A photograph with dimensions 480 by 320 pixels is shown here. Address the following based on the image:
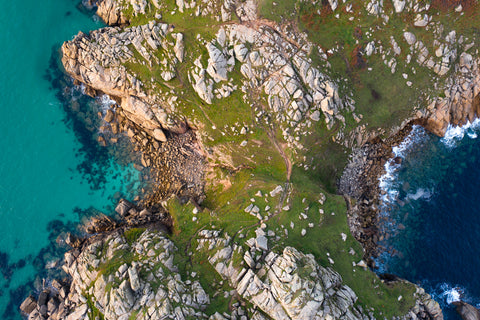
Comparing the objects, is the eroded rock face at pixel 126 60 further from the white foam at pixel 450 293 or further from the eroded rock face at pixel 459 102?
the white foam at pixel 450 293

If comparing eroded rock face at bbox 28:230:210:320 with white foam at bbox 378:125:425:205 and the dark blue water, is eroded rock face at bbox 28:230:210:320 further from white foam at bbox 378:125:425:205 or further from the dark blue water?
white foam at bbox 378:125:425:205

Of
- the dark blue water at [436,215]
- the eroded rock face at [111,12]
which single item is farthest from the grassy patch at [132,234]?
the dark blue water at [436,215]

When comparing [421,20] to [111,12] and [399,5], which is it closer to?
[399,5]

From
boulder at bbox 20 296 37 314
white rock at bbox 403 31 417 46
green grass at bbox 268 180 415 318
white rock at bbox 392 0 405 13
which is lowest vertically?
boulder at bbox 20 296 37 314

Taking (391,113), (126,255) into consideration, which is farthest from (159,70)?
(391,113)

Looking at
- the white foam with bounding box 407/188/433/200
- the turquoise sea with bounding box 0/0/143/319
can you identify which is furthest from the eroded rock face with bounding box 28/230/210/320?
the white foam with bounding box 407/188/433/200

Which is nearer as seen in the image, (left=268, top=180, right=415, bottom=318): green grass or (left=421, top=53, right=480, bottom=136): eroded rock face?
(left=268, top=180, right=415, bottom=318): green grass

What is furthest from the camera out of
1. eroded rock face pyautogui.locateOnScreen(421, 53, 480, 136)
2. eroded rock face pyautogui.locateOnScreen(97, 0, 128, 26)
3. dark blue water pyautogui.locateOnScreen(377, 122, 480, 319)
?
eroded rock face pyautogui.locateOnScreen(97, 0, 128, 26)
